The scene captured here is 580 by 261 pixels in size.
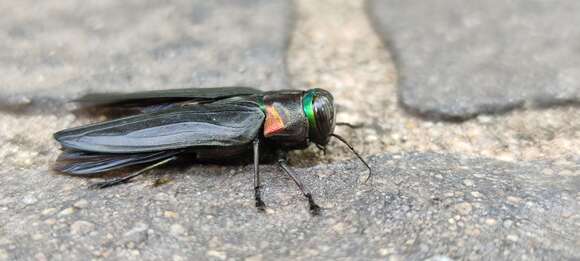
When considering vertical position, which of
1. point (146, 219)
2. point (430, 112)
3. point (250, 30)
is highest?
A: point (250, 30)

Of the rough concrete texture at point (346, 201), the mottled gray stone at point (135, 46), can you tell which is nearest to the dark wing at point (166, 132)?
the rough concrete texture at point (346, 201)

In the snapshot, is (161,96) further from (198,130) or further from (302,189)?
(302,189)

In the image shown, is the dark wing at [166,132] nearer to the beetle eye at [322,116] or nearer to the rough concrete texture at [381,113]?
the beetle eye at [322,116]

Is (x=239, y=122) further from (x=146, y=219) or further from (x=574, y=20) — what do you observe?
(x=574, y=20)

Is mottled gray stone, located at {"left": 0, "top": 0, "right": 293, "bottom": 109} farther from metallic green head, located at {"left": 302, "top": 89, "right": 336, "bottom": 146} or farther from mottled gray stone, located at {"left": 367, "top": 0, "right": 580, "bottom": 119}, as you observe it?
mottled gray stone, located at {"left": 367, "top": 0, "right": 580, "bottom": 119}

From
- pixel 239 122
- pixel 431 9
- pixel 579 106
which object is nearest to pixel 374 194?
pixel 239 122

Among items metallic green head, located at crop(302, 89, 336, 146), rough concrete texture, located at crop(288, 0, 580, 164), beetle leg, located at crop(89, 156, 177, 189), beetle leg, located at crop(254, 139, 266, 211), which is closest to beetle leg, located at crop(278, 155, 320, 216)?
beetle leg, located at crop(254, 139, 266, 211)

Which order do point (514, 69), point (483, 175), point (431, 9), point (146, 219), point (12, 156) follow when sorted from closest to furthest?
point (146, 219)
point (483, 175)
point (12, 156)
point (514, 69)
point (431, 9)
